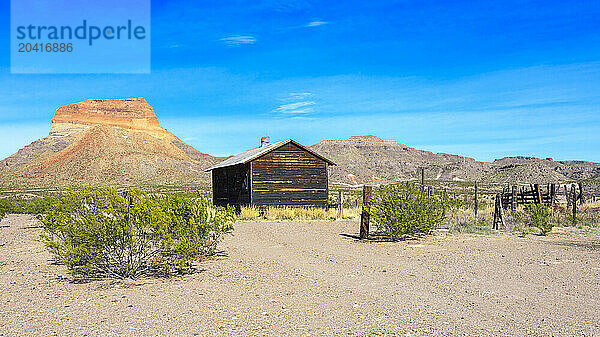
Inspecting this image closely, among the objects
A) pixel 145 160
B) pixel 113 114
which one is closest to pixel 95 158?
pixel 145 160

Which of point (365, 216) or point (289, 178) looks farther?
point (289, 178)


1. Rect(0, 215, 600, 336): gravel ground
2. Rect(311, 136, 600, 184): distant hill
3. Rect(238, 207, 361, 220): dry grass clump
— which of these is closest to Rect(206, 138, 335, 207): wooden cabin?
Rect(238, 207, 361, 220): dry grass clump

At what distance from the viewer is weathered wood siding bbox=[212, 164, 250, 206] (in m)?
24.0

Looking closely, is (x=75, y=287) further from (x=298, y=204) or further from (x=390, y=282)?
(x=298, y=204)

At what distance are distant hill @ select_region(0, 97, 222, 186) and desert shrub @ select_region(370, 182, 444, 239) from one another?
81415 millimetres

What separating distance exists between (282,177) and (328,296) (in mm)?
17520

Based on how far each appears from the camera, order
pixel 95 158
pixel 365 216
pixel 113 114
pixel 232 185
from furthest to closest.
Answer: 1. pixel 113 114
2. pixel 95 158
3. pixel 232 185
4. pixel 365 216

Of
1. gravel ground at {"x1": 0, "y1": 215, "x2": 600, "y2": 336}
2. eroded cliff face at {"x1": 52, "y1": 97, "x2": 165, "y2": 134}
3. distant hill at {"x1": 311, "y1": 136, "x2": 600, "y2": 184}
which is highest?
eroded cliff face at {"x1": 52, "y1": 97, "x2": 165, "y2": 134}

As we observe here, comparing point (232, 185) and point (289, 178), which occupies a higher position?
point (289, 178)

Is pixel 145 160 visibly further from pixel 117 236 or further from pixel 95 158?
pixel 117 236

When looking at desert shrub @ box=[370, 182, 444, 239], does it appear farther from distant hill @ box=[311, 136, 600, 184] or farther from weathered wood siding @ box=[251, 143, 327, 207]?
distant hill @ box=[311, 136, 600, 184]

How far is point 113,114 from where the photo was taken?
5910 inches

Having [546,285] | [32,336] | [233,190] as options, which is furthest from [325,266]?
[233,190]

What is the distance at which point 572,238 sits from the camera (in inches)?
521
